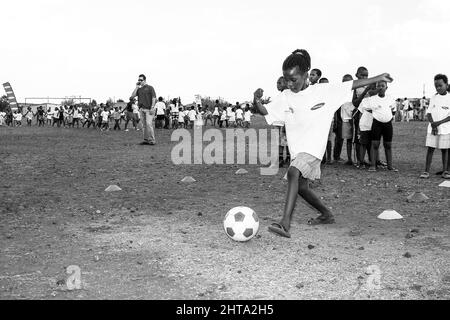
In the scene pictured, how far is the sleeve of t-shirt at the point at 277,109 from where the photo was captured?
6.25m

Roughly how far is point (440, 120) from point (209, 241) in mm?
6351

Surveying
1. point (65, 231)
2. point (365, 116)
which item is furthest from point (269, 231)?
point (365, 116)

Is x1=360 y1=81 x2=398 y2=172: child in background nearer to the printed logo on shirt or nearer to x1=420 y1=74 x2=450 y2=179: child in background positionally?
x1=420 y1=74 x2=450 y2=179: child in background

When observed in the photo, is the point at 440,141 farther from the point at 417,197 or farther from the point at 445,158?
the point at 417,197

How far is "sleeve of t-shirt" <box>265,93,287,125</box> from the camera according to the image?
625 centimetres

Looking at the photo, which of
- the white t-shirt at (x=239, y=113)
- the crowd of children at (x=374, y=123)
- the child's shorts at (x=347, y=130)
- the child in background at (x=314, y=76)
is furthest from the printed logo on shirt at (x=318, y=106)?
the white t-shirt at (x=239, y=113)

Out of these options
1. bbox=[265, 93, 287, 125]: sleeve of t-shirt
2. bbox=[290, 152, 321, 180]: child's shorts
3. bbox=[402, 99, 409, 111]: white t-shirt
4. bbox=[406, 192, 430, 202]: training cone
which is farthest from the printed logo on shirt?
bbox=[402, 99, 409, 111]: white t-shirt

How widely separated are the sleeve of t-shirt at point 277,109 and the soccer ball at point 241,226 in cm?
128

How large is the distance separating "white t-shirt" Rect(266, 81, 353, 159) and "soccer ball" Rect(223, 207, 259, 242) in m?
0.95

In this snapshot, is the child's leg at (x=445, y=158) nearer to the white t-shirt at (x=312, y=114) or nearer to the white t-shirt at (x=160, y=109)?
the white t-shirt at (x=312, y=114)
